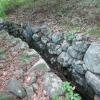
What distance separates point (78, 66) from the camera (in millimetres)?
5316

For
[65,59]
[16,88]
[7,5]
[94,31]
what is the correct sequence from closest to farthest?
1. [16,88]
2. [94,31]
3. [65,59]
4. [7,5]

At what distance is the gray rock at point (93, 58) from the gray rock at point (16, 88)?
1.47m

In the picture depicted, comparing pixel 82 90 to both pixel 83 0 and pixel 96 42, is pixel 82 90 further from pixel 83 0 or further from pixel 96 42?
pixel 83 0

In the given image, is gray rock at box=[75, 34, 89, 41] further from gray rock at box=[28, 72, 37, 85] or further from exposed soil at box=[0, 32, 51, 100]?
gray rock at box=[28, 72, 37, 85]

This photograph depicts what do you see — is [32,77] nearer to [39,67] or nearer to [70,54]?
[39,67]

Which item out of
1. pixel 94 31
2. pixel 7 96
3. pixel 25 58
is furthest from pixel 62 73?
pixel 7 96

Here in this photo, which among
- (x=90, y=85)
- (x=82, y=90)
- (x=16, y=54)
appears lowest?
(x=82, y=90)

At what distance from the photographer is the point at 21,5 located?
26.1 feet

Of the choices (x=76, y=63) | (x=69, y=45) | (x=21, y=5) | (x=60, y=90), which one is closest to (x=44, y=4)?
(x=21, y=5)

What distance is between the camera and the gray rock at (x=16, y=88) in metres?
4.24

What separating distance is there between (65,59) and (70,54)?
0.20 m

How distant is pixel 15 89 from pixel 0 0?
3.67 m

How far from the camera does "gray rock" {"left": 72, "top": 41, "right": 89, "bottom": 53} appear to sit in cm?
529

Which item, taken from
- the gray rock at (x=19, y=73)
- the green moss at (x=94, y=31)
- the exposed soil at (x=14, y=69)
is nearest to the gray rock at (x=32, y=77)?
the exposed soil at (x=14, y=69)
